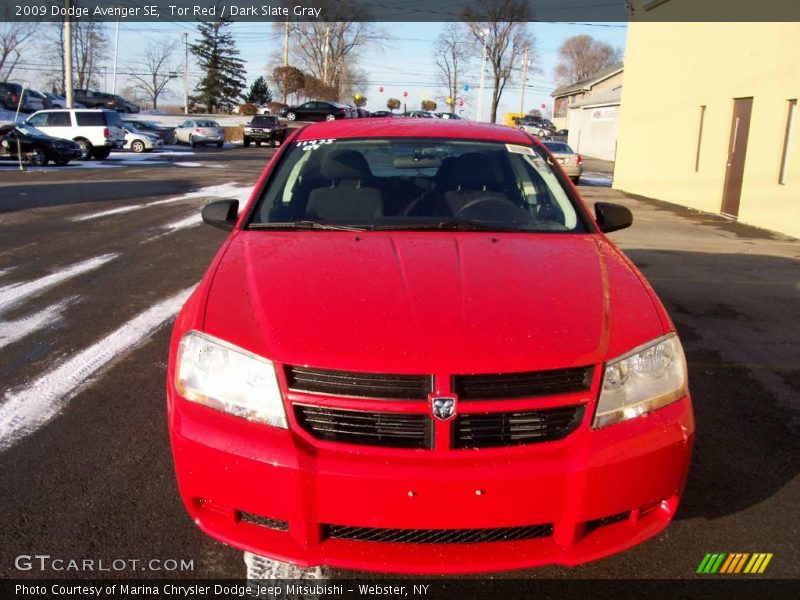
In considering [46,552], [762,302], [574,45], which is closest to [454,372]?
[46,552]

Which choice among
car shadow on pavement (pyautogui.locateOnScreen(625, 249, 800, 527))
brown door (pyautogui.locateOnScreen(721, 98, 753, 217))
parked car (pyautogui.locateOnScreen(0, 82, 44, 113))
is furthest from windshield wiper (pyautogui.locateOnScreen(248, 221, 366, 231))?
parked car (pyautogui.locateOnScreen(0, 82, 44, 113))

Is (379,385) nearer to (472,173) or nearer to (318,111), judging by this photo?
(472,173)

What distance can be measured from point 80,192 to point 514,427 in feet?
50.0

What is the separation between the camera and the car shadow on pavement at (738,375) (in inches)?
129

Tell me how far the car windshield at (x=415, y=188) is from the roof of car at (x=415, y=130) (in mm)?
60

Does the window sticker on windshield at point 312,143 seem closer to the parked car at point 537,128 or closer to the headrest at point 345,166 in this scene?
the headrest at point 345,166

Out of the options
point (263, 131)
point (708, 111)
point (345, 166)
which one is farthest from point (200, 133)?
point (345, 166)

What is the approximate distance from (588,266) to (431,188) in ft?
3.72

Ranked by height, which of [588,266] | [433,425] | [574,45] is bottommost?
[433,425]

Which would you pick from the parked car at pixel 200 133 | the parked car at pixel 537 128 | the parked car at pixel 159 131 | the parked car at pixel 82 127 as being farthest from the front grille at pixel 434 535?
the parked car at pixel 537 128

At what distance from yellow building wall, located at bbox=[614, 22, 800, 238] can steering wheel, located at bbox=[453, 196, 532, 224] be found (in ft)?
33.5

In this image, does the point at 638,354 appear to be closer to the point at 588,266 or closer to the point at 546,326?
the point at 546,326

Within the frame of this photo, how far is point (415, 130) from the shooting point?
4.21 meters

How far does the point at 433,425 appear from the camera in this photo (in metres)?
2.21
